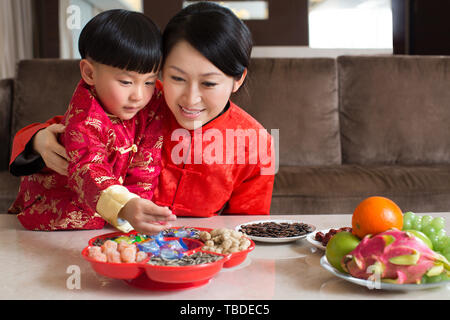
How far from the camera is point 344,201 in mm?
1820

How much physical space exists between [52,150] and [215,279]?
60 cm

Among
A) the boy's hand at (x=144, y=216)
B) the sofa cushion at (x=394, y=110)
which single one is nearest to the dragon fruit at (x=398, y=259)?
the boy's hand at (x=144, y=216)

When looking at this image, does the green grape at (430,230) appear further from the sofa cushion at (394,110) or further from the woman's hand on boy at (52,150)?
the sofa cushion at (394,110)

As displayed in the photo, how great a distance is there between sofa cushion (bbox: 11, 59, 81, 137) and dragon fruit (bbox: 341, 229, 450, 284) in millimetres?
1953

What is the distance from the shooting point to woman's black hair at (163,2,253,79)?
1.03 meters

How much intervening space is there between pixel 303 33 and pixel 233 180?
3.80 m

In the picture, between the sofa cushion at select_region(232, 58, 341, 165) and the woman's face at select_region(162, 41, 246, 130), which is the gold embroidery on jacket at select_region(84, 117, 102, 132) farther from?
the sofa cushion at select_region(232, 58, 341, 165)

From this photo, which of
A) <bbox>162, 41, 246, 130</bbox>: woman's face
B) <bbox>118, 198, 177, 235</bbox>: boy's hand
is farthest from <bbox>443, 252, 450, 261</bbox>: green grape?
<bbox>162, 41, 246, 130</bbox>: woman's face

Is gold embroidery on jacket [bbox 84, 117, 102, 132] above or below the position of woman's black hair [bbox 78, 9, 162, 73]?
below

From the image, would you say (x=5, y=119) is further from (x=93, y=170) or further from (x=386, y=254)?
(x=386, y=254)

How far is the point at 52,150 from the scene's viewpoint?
1079 millimetres

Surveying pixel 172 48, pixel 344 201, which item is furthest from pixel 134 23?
pixel 344 201

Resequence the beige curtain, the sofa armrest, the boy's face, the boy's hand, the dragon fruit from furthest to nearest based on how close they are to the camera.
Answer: the beige curtain < the sofa armrest < the boy's face < the boy's hand < the dragon fruit

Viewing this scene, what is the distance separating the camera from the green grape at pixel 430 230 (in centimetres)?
69
